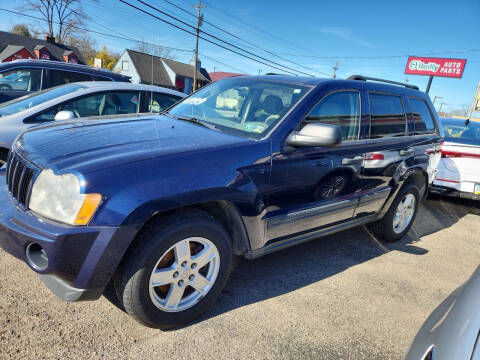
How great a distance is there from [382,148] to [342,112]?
0.66 m

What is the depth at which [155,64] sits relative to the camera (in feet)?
175

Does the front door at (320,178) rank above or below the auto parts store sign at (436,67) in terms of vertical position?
below

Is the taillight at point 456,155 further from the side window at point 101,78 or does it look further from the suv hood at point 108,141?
the side window at point 101,78

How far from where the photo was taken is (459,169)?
5391 mm

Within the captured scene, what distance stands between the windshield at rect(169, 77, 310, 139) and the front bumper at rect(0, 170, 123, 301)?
1.27 metres

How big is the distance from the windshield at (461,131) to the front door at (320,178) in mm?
3448

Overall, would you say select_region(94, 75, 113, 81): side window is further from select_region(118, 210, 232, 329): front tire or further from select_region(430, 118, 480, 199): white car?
select_region(430, 118, 480, 199): white car

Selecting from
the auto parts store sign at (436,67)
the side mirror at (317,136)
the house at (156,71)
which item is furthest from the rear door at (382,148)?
the house at (156,71)

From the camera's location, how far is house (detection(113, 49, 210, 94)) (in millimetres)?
50594

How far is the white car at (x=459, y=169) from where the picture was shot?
206 inches

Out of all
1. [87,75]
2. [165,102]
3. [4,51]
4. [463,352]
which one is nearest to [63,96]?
[165,102]

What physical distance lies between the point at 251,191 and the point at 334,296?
4.30 feet

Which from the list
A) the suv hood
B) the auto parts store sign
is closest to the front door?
the suv hood

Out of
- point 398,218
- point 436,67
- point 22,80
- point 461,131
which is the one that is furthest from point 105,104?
point 436,67
